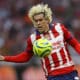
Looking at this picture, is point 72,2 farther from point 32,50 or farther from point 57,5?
point 32,50

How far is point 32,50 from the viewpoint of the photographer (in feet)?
23.7

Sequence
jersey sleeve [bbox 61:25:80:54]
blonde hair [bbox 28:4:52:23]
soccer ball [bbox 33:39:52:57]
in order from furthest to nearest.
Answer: jersey sleeve [bbox 61:25:80:54], blonde hair [bbox 28:4:52:23], soccer ball [bbox 33:39:52:57]

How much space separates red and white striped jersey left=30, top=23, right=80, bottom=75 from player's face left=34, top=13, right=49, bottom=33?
127 mm

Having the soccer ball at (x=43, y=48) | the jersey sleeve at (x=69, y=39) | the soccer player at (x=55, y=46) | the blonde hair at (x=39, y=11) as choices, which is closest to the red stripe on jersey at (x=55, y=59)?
the soccer player at (x=55, y=46)

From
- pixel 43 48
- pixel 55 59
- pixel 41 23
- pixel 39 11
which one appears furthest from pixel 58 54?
pixel 39 11

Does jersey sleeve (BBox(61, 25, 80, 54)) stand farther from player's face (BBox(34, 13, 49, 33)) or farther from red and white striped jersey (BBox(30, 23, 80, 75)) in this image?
player's face (BBox(34, 13, 49, 33))

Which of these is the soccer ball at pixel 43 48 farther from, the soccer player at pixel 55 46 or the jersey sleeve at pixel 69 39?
the jersey sleeve at pixel 69 39

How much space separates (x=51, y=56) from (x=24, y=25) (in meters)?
6.98

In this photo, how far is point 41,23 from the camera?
689 centimetres

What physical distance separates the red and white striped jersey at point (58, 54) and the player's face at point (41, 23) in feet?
0.42

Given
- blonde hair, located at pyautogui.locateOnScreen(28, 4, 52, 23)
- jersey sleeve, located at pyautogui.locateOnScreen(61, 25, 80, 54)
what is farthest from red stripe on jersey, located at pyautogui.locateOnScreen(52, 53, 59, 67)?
blonde hair, located at pyautogui.locateOnScreen(28, 4, 52, 23)

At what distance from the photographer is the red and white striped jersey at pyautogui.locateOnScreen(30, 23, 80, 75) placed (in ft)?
23.2

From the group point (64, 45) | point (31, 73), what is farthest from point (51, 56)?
point (31, 73)

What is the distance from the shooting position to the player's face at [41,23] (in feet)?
22.6
